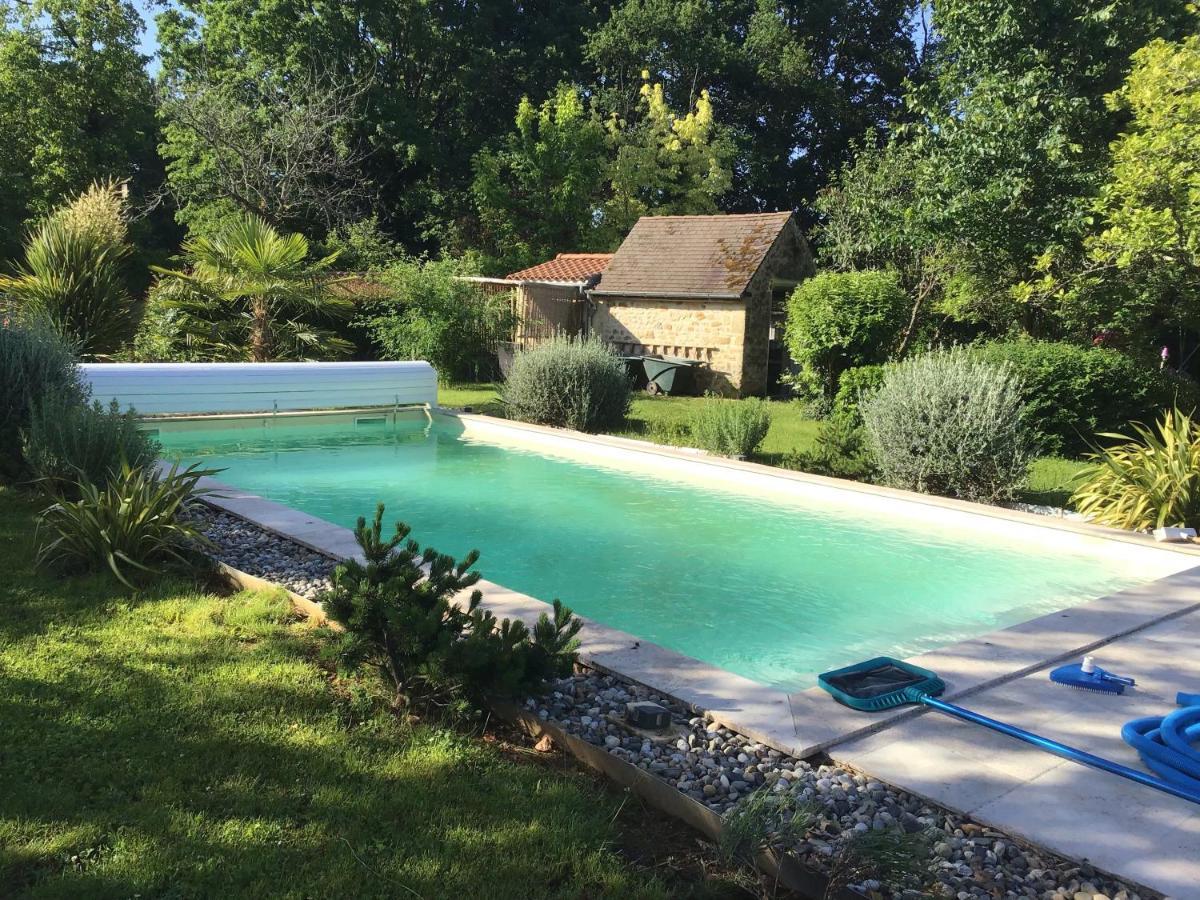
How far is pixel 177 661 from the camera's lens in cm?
404

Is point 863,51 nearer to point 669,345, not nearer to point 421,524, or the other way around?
point 669,345

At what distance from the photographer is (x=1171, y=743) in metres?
3.51

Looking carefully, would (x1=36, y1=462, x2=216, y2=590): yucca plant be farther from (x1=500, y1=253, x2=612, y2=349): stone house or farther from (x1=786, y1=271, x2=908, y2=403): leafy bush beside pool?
(x1=500, y1=253, x2=612, y2=349): stone house

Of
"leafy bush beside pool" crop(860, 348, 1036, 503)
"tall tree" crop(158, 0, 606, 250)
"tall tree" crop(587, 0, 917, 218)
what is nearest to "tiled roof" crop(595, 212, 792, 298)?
"leafy bush beside pool" crop(860, 348, 1036, 503)

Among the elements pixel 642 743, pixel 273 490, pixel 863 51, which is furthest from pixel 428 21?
pixel 642 743

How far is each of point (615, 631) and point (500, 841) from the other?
6.91 ft

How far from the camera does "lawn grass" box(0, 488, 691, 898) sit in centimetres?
259

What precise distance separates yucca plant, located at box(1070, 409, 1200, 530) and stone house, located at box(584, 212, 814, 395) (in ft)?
36.5

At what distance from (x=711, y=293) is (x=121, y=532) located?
15.4m

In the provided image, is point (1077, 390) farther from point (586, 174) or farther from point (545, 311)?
point (586, 174)

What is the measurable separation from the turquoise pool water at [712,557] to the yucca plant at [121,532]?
219cm

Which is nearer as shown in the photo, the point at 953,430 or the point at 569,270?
the point at 953,430

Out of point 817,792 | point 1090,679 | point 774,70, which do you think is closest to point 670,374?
point 1090,679

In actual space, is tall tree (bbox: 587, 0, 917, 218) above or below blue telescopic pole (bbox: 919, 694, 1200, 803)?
above
